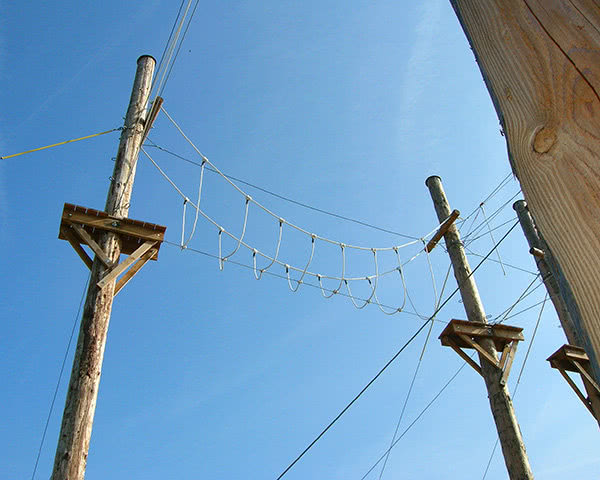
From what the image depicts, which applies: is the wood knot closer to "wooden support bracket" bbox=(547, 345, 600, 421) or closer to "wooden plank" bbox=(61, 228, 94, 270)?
"wooden plank" bbox=(61, 228, 94, 270)

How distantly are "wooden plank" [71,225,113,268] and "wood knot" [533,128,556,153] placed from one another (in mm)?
4322

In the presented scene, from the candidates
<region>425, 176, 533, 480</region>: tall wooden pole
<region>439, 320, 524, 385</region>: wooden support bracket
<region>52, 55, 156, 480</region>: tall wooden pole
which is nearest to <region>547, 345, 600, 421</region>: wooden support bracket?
<region>439, 320, 524, 385</region>: wooden support bracket

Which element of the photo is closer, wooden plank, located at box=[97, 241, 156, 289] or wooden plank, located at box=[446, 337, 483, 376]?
wooden plank, located at box=[97, 241, 156, 289]

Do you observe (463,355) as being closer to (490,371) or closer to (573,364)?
(490,371)

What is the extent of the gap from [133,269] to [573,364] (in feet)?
20.1

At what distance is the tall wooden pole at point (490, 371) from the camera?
5.38 metres

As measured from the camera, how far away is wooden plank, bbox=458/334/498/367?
6.13 m

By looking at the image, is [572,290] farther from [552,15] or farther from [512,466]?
[512,466]

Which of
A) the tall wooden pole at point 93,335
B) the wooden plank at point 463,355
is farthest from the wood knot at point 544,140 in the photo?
the wooden plank at point 463,355

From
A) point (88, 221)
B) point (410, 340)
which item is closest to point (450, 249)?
point (410, 340)

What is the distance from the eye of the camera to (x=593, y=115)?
2.11 feet

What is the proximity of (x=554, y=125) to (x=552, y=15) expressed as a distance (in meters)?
0.18

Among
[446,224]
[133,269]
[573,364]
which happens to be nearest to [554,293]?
[573,364]

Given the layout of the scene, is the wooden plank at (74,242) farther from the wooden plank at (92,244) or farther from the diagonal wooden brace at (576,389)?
the diagonal wooden brace at (576,389)
